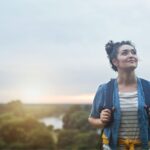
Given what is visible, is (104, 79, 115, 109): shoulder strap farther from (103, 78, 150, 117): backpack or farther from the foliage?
the foliage

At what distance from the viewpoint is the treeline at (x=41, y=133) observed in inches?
1359

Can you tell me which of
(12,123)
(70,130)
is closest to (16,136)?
(12,123)

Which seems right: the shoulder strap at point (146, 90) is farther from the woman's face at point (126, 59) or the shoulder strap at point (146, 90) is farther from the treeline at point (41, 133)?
the treeline at point (41, 133)

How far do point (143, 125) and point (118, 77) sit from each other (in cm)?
53

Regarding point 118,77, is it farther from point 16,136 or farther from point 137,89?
point 16,136

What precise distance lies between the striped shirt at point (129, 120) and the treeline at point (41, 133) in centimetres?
2831

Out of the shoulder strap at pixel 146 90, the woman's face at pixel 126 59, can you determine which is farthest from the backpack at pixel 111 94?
the woman's face at pixel 126 59

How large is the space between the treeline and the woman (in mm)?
28139

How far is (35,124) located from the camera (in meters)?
36.9

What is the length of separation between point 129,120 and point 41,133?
3104 centimetres

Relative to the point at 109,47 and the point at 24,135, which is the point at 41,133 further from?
the point at 109,47

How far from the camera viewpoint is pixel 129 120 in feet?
14.8

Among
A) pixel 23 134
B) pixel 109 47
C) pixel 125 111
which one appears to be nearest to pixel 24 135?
pixel 23 134

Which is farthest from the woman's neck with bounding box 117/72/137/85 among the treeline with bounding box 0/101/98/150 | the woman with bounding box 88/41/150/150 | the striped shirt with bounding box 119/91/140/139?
the treeline with bounding box 0/101/98/150
